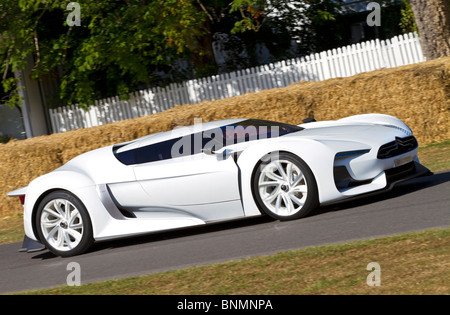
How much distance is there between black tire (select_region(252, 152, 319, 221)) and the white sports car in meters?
0.01

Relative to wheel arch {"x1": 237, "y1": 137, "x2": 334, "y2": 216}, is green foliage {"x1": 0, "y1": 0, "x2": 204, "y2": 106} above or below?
above

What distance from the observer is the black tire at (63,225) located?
7.82 meters

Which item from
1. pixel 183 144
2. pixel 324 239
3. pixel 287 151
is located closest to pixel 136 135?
pixel 183 144

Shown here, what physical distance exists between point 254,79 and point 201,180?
1222cm

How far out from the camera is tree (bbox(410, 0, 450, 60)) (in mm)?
14312

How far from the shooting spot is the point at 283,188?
734 centimetres

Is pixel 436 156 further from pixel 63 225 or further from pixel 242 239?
pixel 63 225

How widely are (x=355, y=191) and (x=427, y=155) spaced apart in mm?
4254

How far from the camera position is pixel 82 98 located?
65.2 ft

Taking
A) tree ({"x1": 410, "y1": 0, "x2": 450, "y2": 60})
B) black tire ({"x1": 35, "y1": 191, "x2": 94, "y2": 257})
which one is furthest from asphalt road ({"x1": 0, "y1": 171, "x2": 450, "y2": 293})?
tree ({"x1": 410, "y1": 0, "x2": 450, "y2": 60})

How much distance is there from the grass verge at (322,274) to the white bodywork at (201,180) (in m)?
1.49

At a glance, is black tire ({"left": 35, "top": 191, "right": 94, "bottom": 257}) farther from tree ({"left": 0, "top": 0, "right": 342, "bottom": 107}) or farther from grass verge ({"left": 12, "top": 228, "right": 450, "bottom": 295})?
tree ({"left": 0, "top": 0, "right": 342, "bottom": 107})

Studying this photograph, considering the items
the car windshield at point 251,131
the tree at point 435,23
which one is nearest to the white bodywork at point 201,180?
the car windshield at point 251,131
